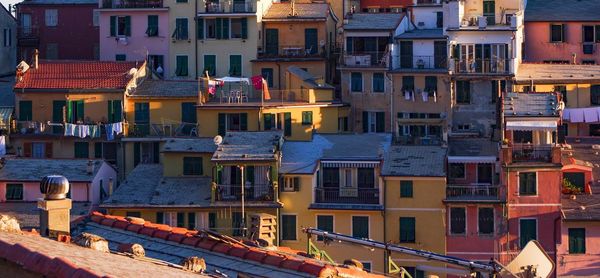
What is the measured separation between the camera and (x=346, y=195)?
70.8 metres

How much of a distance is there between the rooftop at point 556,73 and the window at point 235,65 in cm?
1485

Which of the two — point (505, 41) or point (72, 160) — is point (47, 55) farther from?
→ point (505, 41)

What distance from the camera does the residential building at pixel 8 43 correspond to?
94.1 meters

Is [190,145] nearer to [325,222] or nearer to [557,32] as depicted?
[325,222]

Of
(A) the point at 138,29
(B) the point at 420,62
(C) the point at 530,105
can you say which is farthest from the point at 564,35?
(A) the point at 138,29

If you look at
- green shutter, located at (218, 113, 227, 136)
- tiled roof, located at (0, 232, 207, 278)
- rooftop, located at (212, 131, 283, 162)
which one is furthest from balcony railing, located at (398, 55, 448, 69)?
tiled roof, located at (0, 232, 207, 278)

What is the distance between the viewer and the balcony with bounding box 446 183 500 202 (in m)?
68.9

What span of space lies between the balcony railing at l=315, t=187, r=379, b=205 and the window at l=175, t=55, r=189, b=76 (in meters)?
18.7

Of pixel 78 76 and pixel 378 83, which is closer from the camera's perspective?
pixel 78 76

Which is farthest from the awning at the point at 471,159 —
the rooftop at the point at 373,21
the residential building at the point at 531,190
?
the rooftop at the point at 373,21

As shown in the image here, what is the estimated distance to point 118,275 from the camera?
22.5 meters

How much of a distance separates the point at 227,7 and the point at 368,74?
28.0ft

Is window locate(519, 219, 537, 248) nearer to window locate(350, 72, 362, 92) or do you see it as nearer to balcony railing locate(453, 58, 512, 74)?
balcony railing locate(453, 58, 512, 74)

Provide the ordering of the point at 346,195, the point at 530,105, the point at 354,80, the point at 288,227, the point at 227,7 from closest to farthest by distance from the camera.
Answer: the point at 288,227 < the point at 346,195 < the point at 530,105 < the point at 354,80 < the point at 227,7
